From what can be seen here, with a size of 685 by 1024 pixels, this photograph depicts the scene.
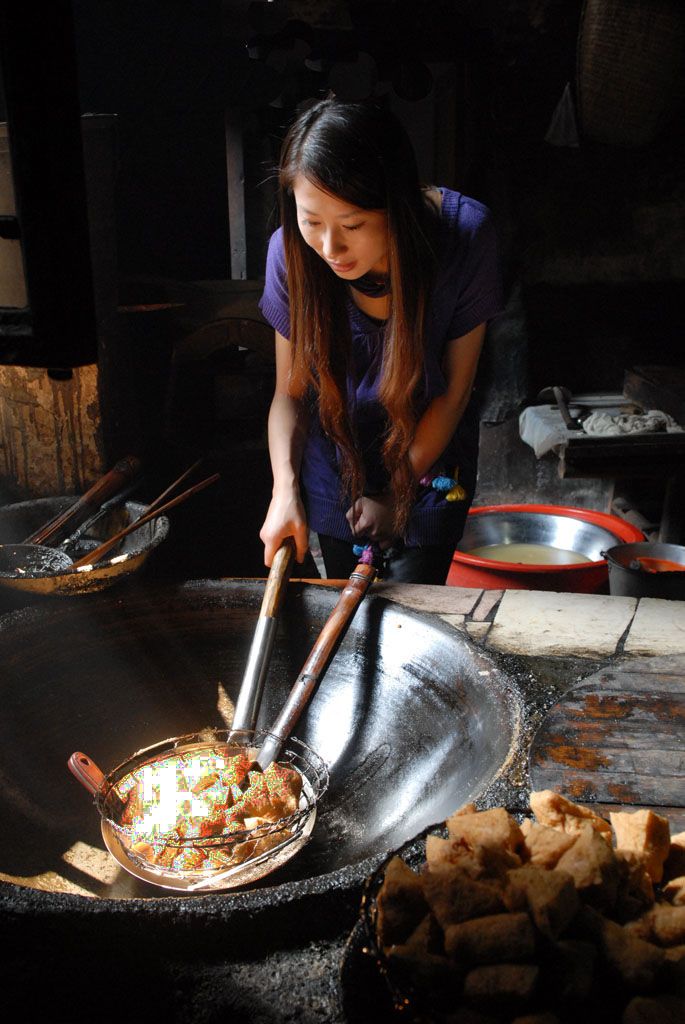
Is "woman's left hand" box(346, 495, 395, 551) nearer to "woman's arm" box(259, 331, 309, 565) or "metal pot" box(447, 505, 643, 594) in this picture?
"woman's arm" box(259, 331, 309, 565)

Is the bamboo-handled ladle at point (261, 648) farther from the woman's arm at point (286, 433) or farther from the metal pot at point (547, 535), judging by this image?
the metal pot at point (547, 535)

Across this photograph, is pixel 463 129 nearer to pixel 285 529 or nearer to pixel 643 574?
pixel 643 574

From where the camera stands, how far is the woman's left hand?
87.2 inches

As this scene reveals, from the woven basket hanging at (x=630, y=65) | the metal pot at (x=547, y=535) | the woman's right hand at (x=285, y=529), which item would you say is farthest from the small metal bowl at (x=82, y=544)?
the woven basket hanging at (x=630, y=65)

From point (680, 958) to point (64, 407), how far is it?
9.27 ft

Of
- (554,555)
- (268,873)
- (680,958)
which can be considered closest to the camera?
(680,958)

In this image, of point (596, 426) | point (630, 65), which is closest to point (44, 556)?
point (596, 426)

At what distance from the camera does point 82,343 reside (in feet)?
2.41

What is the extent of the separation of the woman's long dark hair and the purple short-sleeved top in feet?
0.18

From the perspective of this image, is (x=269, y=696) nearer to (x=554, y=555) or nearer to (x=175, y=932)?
(x=175, y=932)

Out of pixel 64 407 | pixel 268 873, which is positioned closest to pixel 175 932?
pixel 268 873

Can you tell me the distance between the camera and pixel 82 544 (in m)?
2.45

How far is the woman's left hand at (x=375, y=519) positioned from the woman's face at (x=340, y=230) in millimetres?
650

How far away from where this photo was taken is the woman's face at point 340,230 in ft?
5.71
